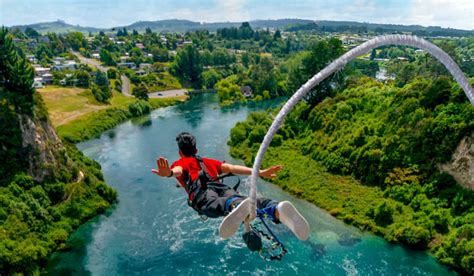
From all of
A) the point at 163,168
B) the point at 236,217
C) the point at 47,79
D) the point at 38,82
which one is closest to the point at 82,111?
the point at 38,82

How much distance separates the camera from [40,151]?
86.4 ft

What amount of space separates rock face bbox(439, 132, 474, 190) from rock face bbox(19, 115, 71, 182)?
26.4 metres

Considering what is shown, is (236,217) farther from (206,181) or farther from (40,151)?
(40,151)

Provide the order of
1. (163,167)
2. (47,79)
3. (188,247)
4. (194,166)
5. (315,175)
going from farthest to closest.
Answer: (47,79), (315,175), (188,247), (194,166), (163,167)

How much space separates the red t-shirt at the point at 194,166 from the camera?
6.91 meters

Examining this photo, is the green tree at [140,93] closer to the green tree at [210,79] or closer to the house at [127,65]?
the green tree at [210,79]

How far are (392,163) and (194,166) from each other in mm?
23577

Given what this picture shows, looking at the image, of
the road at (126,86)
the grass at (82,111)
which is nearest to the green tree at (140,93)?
the grass at (82,111)

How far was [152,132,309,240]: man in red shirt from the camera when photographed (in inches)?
230

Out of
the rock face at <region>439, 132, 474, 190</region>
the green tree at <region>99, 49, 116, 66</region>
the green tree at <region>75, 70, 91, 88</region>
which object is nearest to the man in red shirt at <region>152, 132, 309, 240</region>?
the rock face at <region>439, 132, 474, 190</region>

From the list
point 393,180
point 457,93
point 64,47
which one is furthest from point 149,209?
point 64,47

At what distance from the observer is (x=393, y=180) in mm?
26375

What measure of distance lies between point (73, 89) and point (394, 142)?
55.2 metres

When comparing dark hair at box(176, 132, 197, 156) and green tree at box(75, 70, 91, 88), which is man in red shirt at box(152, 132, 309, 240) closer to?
dark hair at box(176, 132, 197, 156)
